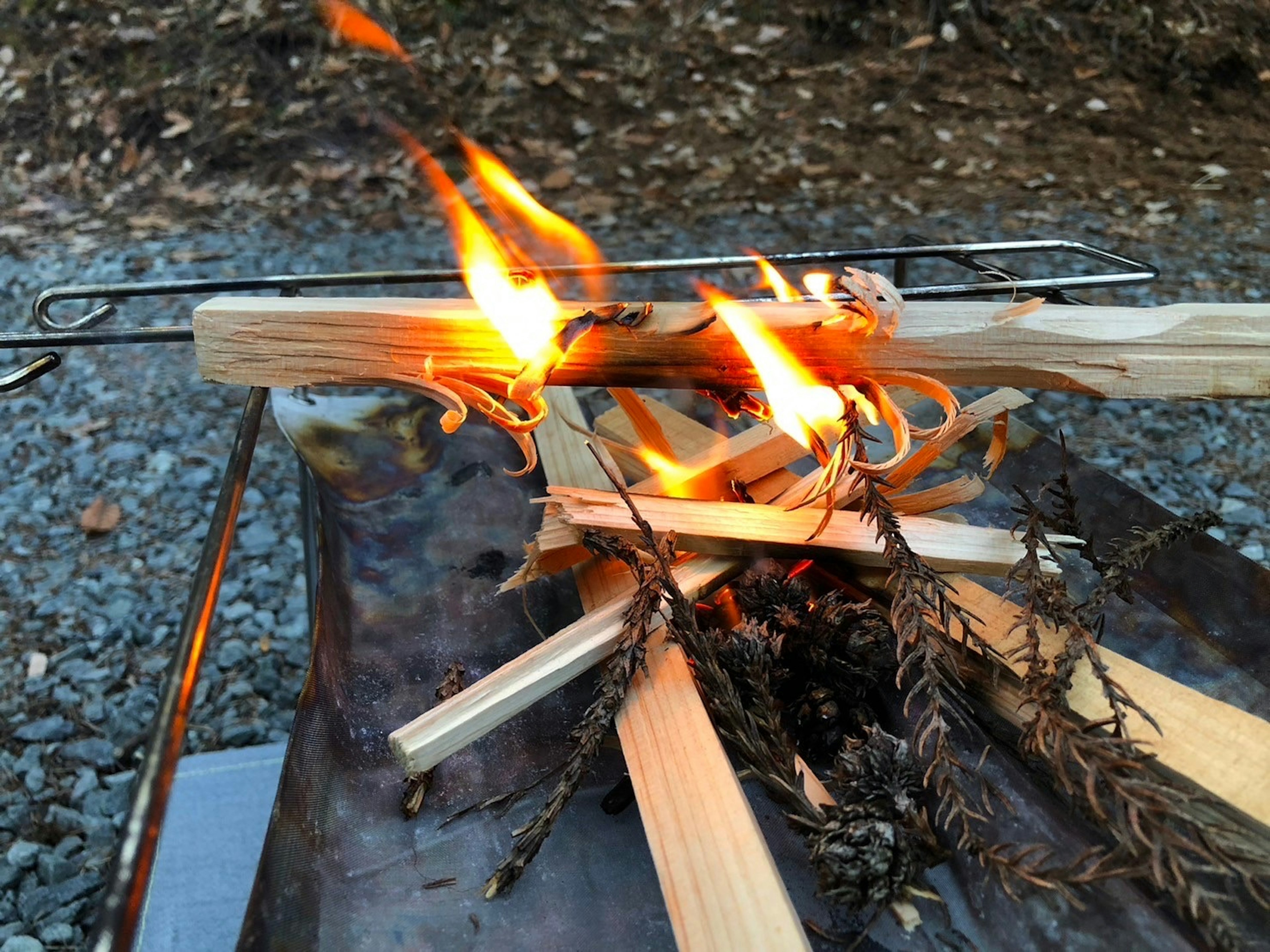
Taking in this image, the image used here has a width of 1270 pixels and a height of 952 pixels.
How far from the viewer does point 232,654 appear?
228cm

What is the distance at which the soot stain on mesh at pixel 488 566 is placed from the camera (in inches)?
55.4

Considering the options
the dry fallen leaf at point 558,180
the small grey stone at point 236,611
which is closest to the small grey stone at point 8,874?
the small grey stone at point 236,611

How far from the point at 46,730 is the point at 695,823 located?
69.9 inches

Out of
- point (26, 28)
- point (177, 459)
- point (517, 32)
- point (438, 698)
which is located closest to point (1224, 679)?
point (438, 698)

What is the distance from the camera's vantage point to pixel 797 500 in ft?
4.37

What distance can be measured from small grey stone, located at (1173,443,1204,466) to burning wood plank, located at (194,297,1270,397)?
6.00 ft

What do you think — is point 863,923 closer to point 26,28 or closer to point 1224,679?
point 1224,679

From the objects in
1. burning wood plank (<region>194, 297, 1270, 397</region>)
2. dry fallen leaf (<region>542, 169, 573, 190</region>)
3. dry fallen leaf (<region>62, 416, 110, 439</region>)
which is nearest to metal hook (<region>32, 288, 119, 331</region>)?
burning wood plank (<region>194, 297, 1270, 397</region>)

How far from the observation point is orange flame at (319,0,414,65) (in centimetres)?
431

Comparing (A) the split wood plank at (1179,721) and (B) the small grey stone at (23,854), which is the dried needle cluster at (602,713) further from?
(B) the small grey stone at (23,854)

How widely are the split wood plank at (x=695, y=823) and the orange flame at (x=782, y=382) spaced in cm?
30

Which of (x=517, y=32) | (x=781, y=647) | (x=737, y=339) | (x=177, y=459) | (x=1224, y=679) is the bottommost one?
(x=177, y=459)

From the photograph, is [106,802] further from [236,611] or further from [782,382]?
[782,382]

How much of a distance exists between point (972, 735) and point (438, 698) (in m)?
0.63
